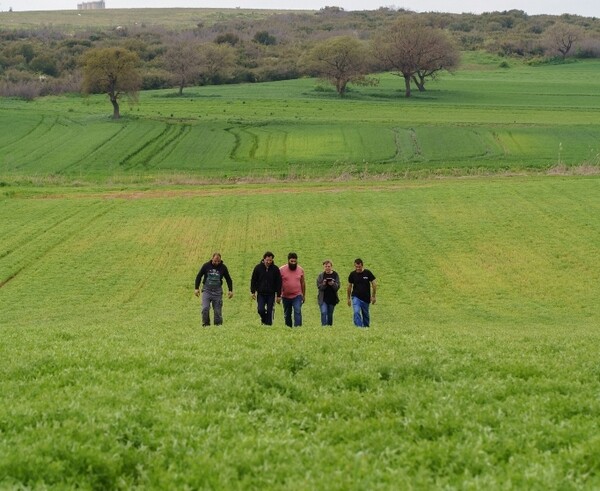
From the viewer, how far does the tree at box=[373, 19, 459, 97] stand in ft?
397

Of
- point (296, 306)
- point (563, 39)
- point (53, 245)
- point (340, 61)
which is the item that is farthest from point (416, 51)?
point (296, 306)

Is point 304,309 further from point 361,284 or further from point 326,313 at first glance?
point 361,284

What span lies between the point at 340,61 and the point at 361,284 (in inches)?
3993

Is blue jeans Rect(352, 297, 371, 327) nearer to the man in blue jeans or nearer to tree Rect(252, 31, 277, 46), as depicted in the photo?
the man in blue jeans

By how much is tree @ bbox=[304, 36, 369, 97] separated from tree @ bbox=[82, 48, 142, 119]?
3372 cm

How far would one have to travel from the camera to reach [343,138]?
256ft

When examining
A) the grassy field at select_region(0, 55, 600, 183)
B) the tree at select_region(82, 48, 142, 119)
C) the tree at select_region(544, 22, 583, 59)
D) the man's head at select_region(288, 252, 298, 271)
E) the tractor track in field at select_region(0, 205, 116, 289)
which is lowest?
the tractor track in field at select_region(0, 205, 116, 289)

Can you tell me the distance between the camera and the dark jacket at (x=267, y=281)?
19734mm

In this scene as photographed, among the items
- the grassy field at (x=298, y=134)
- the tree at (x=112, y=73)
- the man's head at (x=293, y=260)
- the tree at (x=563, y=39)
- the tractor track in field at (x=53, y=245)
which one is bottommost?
the tractor track in field at (x=53, y=245)

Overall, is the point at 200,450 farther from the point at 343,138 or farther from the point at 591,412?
the point at 343,138

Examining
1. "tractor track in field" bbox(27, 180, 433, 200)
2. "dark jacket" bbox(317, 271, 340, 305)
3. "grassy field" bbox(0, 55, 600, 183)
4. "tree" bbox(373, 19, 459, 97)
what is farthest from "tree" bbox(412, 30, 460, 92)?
"dark jacket" bbox(317, 271, 340, 305)

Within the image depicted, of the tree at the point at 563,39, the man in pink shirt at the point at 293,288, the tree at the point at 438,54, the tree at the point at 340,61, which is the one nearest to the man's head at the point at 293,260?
the man in pink shirt at the point at 293,288

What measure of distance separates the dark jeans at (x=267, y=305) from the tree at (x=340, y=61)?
331 feet

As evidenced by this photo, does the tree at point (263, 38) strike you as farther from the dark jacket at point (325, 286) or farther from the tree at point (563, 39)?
the dark jacket at point (325, 286)
